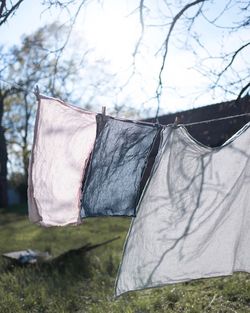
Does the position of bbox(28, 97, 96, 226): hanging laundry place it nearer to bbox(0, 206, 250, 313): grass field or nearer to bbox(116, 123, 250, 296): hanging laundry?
bbox(116, 123, 250, 296): hanging laundry

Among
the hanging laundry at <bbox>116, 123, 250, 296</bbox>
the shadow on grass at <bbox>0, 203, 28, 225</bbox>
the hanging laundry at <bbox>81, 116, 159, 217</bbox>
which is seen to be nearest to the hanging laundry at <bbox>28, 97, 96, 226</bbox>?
the hanging laundry at <bbox>81, 116, 159, 217</bbox>

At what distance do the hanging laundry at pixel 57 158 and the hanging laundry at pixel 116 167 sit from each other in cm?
13

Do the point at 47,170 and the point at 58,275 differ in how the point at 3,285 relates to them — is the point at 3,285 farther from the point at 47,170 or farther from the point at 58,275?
the point at 47,170

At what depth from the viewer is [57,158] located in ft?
14.7

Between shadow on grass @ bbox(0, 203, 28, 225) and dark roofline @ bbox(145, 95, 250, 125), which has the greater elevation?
dark roofline @ bbox(145, 95, 250, 125)

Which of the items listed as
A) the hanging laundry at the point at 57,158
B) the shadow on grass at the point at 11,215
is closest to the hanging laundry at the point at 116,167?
the hanging laundry at the point at 57,158

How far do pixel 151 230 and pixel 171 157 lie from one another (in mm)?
603

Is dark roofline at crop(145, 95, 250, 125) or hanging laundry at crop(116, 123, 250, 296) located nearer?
hanging laundry at crop(116, 123, 250, 296)

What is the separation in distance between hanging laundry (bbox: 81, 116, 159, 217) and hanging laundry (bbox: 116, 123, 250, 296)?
0.45 ft

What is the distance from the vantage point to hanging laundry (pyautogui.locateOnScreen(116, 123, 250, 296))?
3785 mm

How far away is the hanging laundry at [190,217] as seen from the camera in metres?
3.79

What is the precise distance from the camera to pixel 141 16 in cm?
615

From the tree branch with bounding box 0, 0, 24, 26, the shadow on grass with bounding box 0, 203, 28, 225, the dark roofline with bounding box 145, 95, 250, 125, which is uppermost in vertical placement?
the tree branch with bounding box 0, 0, 24, 26

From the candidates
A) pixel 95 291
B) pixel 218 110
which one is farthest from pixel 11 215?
pixel 218 110
